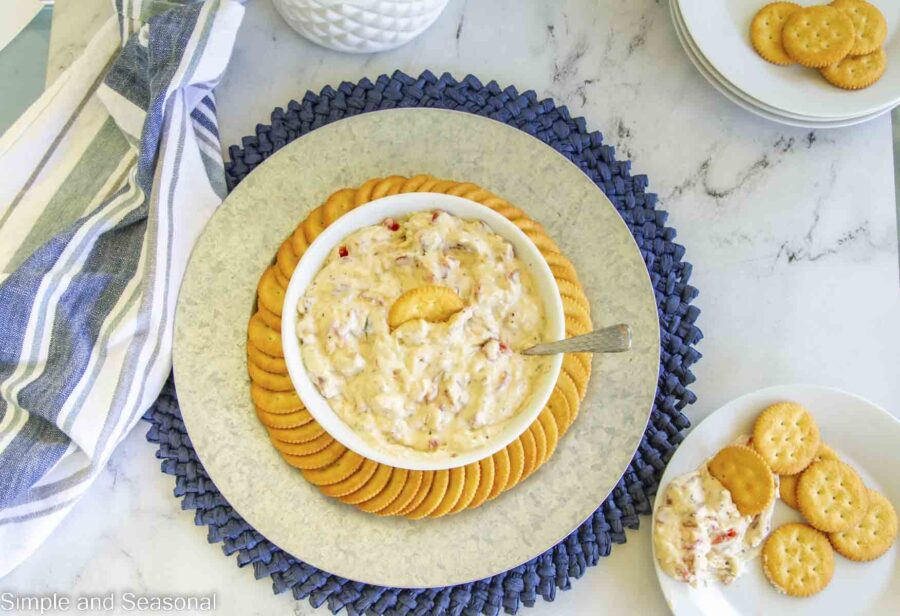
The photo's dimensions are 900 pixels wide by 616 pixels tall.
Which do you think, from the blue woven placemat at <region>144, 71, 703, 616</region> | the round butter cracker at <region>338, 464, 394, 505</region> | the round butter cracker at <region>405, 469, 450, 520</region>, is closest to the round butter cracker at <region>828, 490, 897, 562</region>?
the blue woven placemat at <region>144, 71, 703, 616</region>

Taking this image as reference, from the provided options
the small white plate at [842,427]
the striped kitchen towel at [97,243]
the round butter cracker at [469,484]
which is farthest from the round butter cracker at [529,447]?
the striped kitchen towel at [97,243]

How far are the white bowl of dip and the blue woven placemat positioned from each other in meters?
0.39

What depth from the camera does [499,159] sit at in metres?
2.21

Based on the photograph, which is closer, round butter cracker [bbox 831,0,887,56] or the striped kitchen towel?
the striped kitchen towel

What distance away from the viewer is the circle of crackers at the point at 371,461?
79.7 inches

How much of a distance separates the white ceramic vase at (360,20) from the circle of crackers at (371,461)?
39 cm

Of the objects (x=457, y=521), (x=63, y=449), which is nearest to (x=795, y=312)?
(x=457, y=521)

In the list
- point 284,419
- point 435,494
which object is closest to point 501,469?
point 435,494

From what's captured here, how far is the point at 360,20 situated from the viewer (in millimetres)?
2158

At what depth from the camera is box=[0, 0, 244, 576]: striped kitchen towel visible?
6.83ft

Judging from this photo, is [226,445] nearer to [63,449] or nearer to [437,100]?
[63,449]

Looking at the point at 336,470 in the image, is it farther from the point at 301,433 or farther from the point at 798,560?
the point at 798,560

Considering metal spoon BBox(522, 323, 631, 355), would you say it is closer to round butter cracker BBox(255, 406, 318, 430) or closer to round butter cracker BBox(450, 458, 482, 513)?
round butter cracker BBox(450, 458, 482, 513)

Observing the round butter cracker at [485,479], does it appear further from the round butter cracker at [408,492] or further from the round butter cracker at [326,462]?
the round butter cracker at [326,462]
